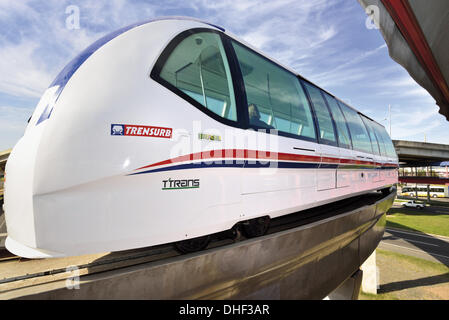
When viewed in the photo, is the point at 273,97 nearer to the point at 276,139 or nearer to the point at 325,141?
the point at 276,139

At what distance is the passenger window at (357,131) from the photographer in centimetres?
615

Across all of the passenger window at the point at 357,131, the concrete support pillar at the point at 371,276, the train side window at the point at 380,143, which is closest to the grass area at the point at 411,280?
the concrete support pillar at the point at 371,276

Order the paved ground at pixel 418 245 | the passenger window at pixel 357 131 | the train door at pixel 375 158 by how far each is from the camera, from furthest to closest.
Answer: the paved ground at pixel 418 245 < the train door at pixel 375 158 < the passenger window at pixel 357 131

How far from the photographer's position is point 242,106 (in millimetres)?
2705

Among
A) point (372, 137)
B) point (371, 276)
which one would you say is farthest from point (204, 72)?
point (371, 276)

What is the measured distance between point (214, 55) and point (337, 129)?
383 centimetres

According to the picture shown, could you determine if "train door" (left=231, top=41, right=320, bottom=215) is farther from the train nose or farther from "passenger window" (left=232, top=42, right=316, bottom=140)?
the train nose

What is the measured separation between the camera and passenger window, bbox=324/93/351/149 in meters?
5.23

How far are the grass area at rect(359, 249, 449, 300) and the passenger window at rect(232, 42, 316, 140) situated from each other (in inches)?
668

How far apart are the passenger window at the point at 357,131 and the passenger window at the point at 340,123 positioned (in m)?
0.43

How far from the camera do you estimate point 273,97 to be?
11.0 feet

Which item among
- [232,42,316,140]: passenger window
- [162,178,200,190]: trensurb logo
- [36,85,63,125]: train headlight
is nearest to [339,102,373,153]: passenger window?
[232,42,316,140]: passenger window

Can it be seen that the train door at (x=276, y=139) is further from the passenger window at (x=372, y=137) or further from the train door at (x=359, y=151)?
the passenger window at (x=372, y=137)
